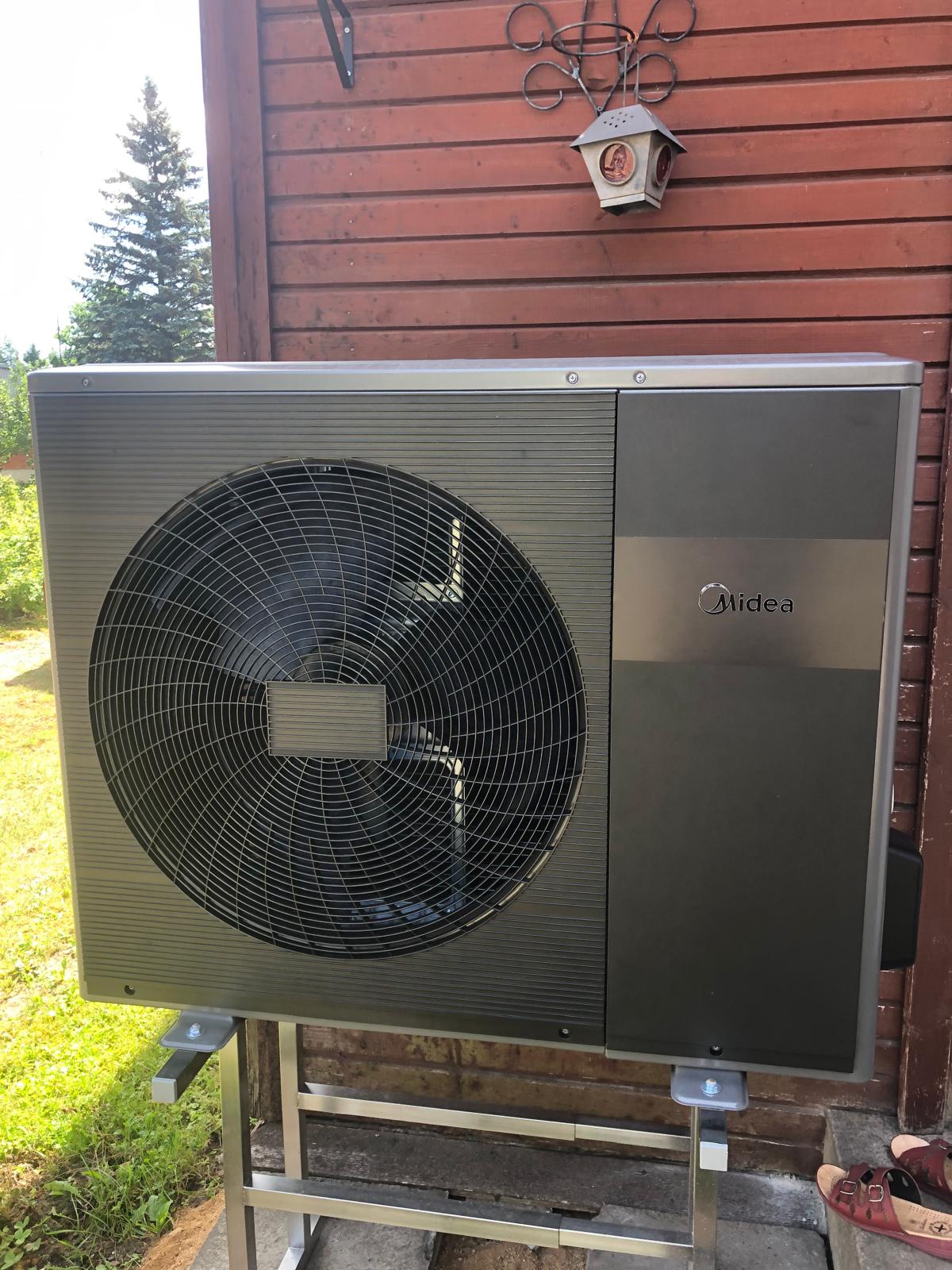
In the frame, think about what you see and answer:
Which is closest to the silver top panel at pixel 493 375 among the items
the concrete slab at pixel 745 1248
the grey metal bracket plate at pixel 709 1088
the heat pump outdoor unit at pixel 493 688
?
the heat pump outdoor unit at pixel 493 688

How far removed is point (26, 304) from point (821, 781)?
20.8ft

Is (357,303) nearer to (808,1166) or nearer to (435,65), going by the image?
(435,65)

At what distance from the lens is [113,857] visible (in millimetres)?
1159

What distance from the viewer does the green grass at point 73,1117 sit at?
181 cm

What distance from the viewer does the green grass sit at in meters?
1.81

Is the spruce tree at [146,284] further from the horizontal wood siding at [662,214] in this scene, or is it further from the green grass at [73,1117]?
the horizontal wood siding at [662,214]

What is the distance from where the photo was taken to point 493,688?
3.44 feet

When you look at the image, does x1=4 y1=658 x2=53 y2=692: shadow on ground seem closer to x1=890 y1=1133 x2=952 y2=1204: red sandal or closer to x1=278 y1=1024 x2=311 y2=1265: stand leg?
x1=278 y1=1024 x2=311 y2=1265: stand leg

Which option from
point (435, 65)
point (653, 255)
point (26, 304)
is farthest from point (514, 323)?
point (26, 304)

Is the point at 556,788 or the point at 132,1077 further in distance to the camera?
the point at 132,1077

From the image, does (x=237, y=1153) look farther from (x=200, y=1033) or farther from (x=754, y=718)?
(x=754, y=718)

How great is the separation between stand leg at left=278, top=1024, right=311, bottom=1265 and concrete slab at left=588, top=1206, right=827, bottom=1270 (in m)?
0.52

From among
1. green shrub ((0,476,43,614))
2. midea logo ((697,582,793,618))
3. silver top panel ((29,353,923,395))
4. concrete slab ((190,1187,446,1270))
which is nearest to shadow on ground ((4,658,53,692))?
green shrub ((0,476,43,614))

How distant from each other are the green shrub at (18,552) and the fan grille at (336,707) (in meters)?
5.02
